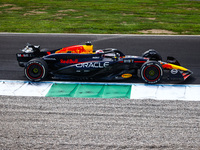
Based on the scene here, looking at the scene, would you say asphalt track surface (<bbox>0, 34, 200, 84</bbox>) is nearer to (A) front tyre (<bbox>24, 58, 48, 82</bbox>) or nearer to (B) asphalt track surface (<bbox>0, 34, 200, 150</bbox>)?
(A) front tyre (<bbox>24, 58, 48, 82</bbox>)

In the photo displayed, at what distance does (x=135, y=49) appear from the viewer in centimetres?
1327

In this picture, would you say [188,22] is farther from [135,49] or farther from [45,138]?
[45,138]

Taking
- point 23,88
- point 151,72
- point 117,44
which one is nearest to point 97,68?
point 151,72

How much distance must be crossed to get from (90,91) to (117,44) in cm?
556

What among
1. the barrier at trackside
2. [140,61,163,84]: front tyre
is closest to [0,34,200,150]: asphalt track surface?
the barrier at trackside

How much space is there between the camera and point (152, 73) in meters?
9.26

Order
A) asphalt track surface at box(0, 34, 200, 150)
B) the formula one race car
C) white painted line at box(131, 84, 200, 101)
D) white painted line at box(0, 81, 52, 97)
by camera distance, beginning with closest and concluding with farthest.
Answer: asphalt track surface at box(0, 34, 200, 150) < white painted line at box(131, 84, 200, 101) < white painted line at box(0, 81, 52, 97) < the formula one race car

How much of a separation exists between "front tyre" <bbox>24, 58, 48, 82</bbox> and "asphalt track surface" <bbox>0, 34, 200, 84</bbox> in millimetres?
1203

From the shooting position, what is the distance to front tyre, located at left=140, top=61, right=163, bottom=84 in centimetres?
915

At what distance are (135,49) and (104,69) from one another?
417cm

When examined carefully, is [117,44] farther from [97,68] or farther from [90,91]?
[90,91]

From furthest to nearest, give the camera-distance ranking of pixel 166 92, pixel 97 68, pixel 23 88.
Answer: pixel 97 68
pixel 23 88
pixel 166 92

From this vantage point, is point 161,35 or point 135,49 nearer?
point 135,49

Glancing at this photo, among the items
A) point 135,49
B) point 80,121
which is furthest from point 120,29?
point 80,121
